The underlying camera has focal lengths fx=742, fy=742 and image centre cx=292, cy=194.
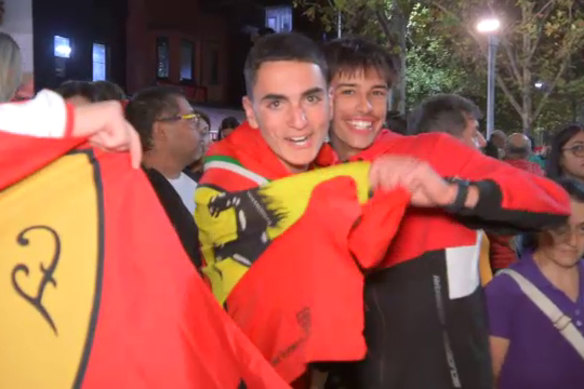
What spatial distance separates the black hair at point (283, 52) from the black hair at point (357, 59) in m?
0.11

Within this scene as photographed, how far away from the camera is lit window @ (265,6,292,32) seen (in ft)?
98.4

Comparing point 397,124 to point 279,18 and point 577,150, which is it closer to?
point 577,150

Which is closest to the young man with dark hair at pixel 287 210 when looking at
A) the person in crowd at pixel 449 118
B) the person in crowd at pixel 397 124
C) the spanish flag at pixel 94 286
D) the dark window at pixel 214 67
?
the spanish flag at pixel 94 286

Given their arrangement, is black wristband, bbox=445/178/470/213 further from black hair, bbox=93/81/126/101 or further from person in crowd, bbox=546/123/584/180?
person in crowd, bbox=546/123/584/180

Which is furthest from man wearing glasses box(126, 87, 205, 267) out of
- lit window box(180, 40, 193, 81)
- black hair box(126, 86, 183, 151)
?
lit window box(180, 40, 193, 81)

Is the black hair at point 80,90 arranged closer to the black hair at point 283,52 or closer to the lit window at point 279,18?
the black hair at point 283,52

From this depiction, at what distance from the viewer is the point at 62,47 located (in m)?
20.4

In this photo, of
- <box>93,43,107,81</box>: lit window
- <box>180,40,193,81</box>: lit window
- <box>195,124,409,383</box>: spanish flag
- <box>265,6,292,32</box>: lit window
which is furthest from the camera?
<box>265,6,292,32</box>: lit window

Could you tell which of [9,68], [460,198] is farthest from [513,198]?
[9,68]

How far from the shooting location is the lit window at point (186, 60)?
85.0 ft

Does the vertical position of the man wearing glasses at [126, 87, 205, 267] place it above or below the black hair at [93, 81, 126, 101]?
below

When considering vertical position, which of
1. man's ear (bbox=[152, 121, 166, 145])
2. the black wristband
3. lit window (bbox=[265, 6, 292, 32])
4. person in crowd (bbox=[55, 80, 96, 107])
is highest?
lit window (bbox=[265, 6, 292, 32])

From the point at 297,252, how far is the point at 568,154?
3526 mm

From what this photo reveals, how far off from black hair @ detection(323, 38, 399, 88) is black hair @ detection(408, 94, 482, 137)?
1653 millimetres
